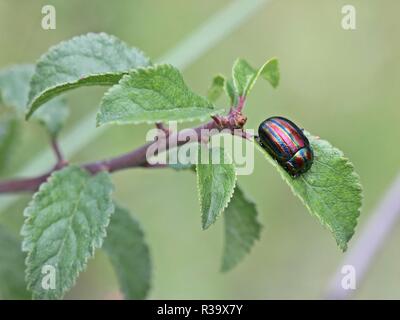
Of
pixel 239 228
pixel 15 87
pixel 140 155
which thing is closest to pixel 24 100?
pixel 15 87

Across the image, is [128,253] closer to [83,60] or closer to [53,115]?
[53,115]

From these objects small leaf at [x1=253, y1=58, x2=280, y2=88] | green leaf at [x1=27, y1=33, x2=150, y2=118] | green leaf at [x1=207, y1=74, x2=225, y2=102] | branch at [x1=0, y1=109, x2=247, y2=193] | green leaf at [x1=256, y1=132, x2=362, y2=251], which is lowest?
green leaf at [x1=256, y1=132, x2=362, y2=251]

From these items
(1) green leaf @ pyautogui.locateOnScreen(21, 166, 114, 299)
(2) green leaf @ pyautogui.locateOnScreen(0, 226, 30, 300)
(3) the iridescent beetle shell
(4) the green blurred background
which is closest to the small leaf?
(3) the iridescent beetle shell

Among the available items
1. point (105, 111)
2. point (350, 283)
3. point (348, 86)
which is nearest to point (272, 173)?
point (348, 86)

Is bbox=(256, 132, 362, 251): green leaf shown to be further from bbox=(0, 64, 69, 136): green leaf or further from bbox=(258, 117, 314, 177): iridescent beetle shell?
bbox=(0, 64, 69, 136): green leaf

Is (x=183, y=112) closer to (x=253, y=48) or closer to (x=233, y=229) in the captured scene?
(x=233, y=229)

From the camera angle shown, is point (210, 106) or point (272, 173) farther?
point (272, 173)

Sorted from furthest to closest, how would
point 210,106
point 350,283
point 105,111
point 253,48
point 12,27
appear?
point 253,48 → point 12,27 → point 350,283 → point 210,106 → point 105,111
